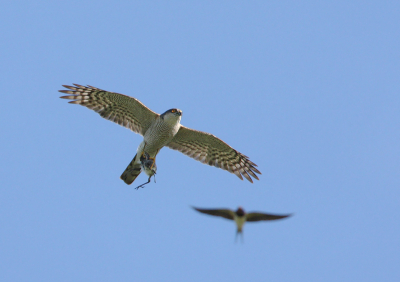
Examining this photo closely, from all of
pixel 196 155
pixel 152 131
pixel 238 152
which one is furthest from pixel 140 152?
pixel 238 152

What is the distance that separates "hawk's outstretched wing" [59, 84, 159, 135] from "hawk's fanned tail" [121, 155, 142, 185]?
0.92 metres

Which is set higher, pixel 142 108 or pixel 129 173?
pixel 142 108

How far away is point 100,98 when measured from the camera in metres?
13.4

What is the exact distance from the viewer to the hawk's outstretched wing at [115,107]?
13.2 m

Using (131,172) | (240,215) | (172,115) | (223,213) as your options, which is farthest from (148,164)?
(240,215)

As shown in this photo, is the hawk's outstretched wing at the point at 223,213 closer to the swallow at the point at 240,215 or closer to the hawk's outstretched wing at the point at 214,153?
the swallow at the point at 240,215

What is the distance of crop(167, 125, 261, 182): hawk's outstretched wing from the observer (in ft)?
46.1

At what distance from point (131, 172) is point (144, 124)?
1367 millimetres

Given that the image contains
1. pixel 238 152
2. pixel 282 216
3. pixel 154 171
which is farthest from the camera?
pixel 238 152

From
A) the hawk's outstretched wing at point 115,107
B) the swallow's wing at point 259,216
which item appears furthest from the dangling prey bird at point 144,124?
the swallow's wing at point 259,216

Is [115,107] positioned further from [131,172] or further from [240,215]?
[240,215]

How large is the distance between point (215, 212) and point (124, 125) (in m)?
5.16

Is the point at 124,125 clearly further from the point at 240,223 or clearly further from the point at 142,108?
the point at 240,223

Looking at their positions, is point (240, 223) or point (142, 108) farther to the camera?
point (142, 108)
